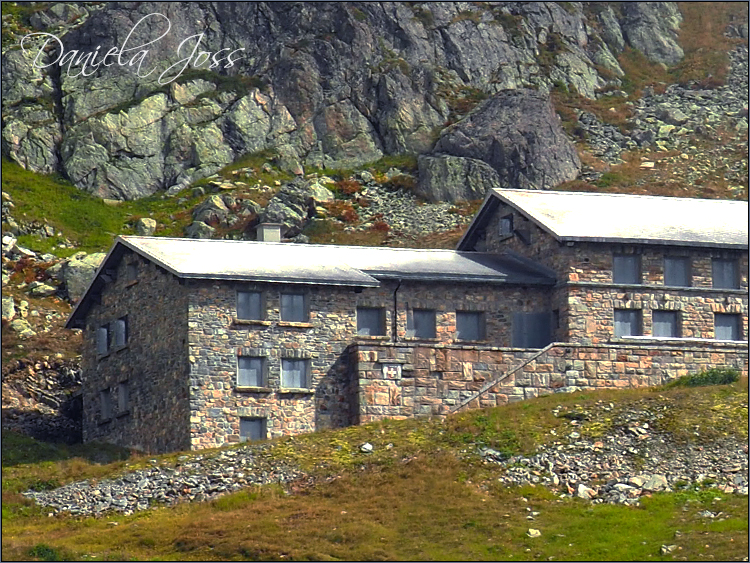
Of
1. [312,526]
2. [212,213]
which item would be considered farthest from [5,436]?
[212,213]

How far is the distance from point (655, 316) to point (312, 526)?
23424 millimetres

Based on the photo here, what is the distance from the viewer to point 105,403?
72.1 meters

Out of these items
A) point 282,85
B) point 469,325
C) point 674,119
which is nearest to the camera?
point 469,325

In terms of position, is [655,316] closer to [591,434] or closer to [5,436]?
[591,434]

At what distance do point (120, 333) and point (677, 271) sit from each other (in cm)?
2282

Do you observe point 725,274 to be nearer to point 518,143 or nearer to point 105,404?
point 105,404

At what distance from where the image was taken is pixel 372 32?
123m

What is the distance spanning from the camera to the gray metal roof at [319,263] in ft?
222

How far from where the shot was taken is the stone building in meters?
66.6

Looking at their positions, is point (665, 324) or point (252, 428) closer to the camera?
point (252, 428)

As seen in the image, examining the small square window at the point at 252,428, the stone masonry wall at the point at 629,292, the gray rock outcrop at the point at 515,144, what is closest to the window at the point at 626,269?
the stone masonry wall at the point at 629,292

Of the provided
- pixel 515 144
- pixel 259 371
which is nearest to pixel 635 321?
pixel 259 371

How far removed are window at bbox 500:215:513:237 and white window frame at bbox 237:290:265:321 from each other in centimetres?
1366
